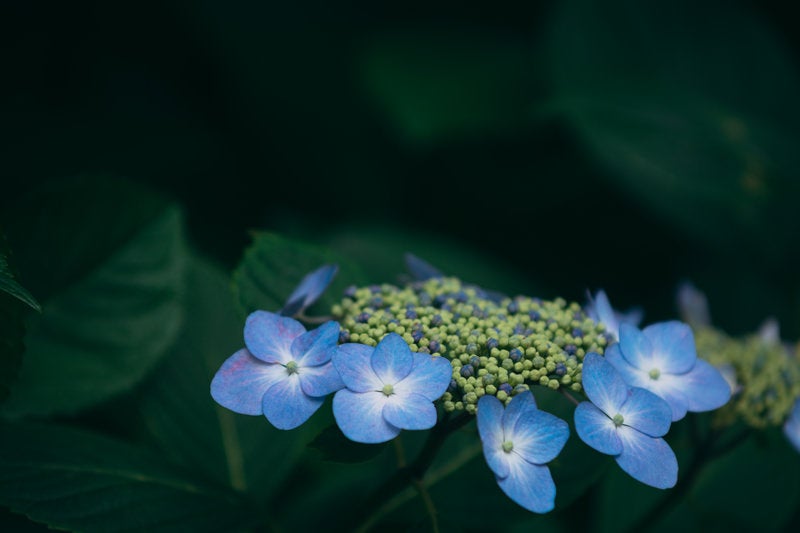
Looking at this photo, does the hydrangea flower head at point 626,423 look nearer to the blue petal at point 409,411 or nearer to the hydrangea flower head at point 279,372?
the blue petal at point 409,411

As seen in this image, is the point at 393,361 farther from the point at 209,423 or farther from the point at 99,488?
the point at 209,423

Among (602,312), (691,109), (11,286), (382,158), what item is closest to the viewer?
(11,286)

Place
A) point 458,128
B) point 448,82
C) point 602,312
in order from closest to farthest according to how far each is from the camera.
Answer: point 602,312, point 458,128, point 448,82

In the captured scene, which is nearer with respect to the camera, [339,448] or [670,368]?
[339,448]

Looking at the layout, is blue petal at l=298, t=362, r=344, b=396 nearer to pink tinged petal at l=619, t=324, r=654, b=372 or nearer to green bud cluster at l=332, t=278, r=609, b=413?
green bud cluster at l=332, t=278, r=609, b=413

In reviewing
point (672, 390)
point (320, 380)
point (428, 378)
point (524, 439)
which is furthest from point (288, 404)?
point (672, 390)
